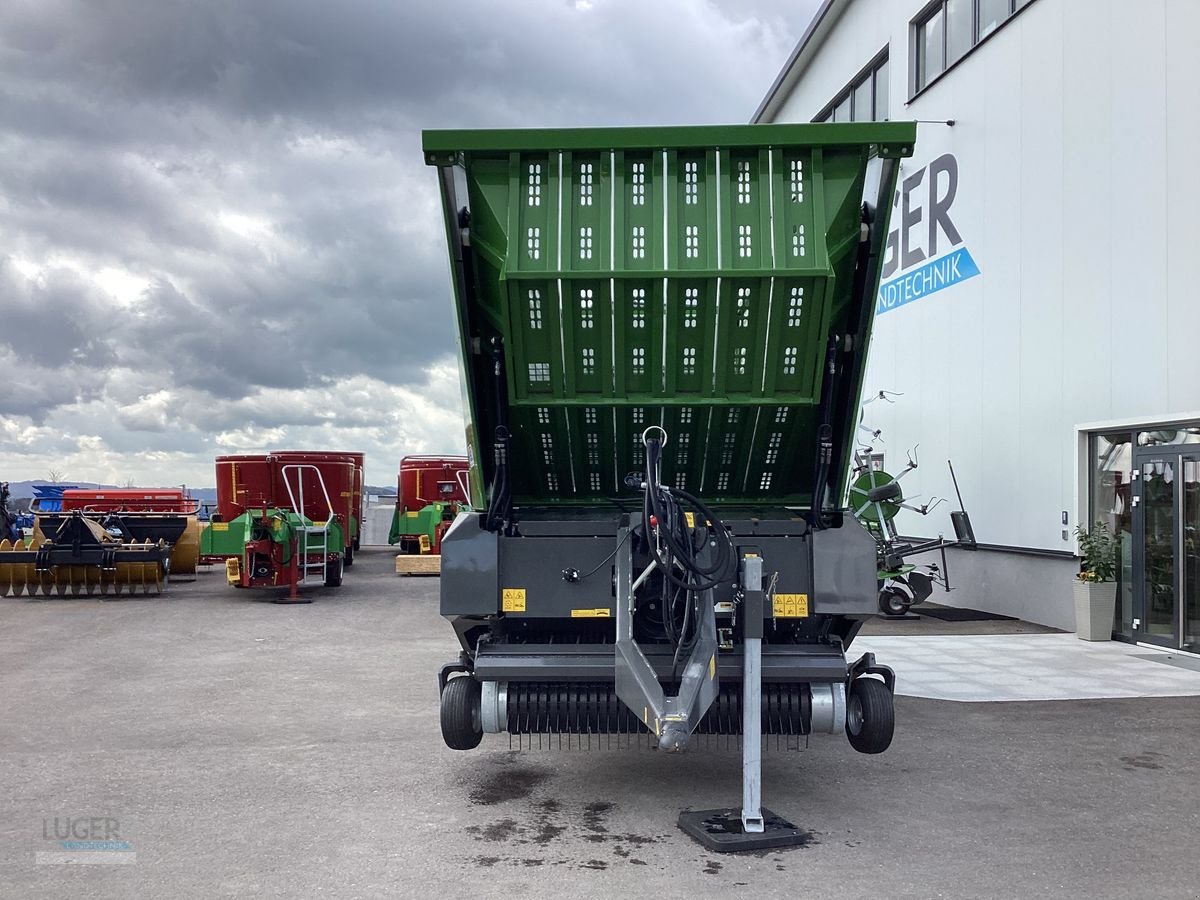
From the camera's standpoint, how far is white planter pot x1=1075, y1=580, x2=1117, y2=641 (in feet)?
38.6

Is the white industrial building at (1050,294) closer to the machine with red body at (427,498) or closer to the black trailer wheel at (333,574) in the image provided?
the machine with red body at (427,498)

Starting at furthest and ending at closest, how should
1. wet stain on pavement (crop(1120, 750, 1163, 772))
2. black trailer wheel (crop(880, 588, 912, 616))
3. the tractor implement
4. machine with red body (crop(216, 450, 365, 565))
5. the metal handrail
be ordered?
1. machine with red body (crop(216, 450, 365, 565))
2. the metal handrail
3. the tractor implement
4. black trailer wheel (crop(880, 588, 912, 616))
5. wet stain on pavement (crop(1120, 750, 1163, 772))

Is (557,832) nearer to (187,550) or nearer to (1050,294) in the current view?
(1050,294)

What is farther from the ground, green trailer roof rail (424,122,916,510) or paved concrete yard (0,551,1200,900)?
green trailer roof rail (424,122,916,510)

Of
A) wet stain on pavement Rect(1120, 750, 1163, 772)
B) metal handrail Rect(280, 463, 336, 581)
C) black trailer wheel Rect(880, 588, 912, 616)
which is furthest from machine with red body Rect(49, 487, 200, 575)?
wet stain on pavement Rect(1120, 750, 1163, 772)

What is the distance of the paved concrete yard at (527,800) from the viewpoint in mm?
4234

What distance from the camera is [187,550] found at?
776 inches

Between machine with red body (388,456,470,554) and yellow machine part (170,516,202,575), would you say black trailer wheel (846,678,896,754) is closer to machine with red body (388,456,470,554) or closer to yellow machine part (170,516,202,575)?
machine with red body (388,456,470,554)

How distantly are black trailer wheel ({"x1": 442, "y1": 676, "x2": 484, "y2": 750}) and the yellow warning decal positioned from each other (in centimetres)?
155

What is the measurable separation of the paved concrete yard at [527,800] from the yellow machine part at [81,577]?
788 cm

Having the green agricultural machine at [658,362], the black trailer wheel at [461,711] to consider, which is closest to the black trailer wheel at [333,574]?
the green agricultural machine at [658,362]

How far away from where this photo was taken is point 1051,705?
8047mm

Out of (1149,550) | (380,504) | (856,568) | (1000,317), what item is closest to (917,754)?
(856,568)

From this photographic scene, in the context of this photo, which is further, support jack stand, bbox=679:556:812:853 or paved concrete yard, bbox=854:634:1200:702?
paved concrete yard, bbox=854:634:1200:702
